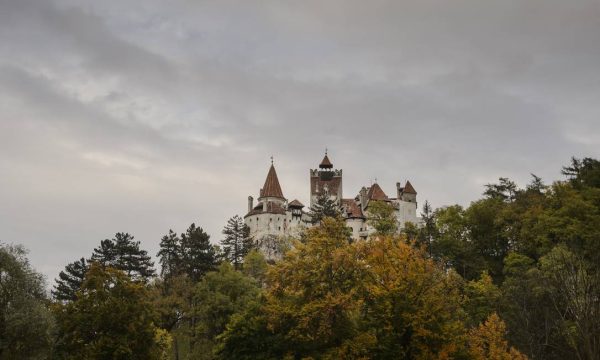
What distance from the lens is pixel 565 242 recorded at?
62.9m

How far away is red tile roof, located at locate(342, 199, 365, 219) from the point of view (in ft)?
347

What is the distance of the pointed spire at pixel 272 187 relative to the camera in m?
109

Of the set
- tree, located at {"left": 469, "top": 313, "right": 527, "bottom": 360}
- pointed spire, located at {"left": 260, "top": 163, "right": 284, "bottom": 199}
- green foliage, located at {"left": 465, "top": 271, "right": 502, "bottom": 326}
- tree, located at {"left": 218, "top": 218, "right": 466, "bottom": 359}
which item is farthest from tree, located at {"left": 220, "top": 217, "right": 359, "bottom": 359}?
A: pointed spire, located at {"left": 260, "top": 163, "right": 284, "bottom": 199}

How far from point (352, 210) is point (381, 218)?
14.6 m

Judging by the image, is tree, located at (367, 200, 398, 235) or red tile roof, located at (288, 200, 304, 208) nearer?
→ tree, located at (367, 200, 398, 235)

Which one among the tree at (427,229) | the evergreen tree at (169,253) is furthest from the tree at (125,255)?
the tree at (427,229)

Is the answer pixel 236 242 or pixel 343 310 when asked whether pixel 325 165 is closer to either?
pixel 236 242

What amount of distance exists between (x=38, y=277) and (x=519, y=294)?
36.7 m

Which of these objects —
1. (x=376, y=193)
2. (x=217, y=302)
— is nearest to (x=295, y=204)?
(x=376, y=193)

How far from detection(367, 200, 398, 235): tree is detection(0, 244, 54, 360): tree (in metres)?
56.8

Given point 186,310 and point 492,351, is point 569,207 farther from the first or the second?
point 186,310

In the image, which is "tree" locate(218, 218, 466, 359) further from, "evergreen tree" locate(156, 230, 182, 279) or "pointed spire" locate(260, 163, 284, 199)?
"pointed spire" locate(260, 163, 284, 199)

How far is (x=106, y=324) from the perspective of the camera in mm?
38438

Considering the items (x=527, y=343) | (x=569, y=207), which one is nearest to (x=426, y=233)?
(x=569, y=207)
